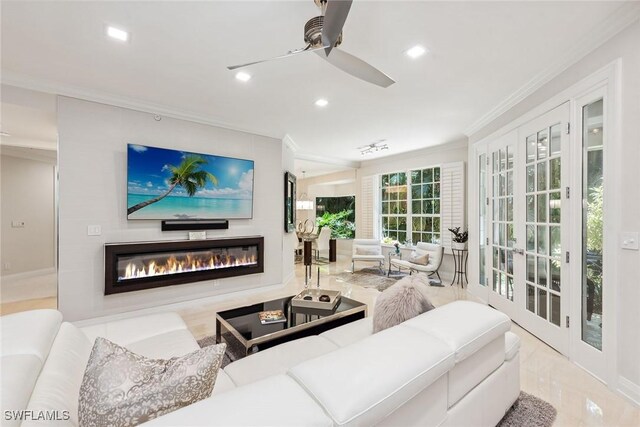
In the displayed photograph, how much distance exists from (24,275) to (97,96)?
4.74 metres

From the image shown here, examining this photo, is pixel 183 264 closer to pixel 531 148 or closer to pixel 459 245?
pixel 531 148

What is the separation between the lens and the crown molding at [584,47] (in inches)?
71.4

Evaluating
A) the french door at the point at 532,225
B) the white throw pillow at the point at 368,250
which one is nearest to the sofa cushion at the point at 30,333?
the french door at the point at 532,225

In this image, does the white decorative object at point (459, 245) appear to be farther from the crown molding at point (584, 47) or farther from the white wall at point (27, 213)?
the white wall at point (27, 213)

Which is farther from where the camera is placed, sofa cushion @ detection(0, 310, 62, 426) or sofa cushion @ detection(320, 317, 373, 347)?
sofa cushion @ detection(320, 317, 373, 347)

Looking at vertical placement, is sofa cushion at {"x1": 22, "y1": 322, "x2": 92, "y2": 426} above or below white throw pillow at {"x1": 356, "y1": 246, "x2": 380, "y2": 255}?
above

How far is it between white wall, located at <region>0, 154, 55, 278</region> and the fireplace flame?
410 cm

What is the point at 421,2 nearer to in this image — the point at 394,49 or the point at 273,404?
the point at 394,49

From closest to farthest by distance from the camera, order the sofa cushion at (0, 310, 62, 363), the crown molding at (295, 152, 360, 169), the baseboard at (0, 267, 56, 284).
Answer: the sofa cushion at (0, 310, 62, 363), the baseboard at (0, 267, 56, 284), the crown molding at (295, 152, 360, 169)

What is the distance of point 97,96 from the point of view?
3055 mm

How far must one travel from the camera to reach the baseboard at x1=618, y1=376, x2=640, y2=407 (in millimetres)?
1774

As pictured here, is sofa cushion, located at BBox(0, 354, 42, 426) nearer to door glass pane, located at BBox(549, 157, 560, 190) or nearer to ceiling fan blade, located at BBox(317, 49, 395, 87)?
ceiling fan blade, located at BBox(317, 49, 395, 87)

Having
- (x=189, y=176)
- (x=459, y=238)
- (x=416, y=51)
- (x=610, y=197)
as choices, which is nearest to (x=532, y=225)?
(x=610, y=197)

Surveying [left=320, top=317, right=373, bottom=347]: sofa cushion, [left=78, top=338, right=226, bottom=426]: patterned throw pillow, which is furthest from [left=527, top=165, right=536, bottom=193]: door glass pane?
[left=78, top=338, right=226, bottom=426]: patterned throw pillow
